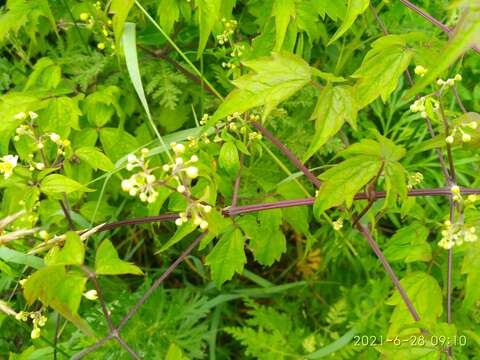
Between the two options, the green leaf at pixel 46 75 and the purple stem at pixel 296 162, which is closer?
the purple stem at pixel 296 162

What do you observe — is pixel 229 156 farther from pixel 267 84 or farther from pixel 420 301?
pixel 420 301

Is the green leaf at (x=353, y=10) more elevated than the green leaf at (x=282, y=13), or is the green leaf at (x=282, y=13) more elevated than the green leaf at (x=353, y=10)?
the green leaf at (x=353, y=10)

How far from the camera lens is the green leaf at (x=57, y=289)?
1.12 meters

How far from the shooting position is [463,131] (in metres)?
1.34

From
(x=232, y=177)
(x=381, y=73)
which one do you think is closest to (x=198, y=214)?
(x=232, y=177)

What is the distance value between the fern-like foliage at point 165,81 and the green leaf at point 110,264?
1016mm

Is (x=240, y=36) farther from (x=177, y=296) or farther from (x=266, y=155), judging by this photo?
(x=177, y=296)

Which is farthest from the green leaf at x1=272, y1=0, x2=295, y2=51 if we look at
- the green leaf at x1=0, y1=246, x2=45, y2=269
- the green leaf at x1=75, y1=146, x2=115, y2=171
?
the green leaf at x1=0, y1=246, x2=45, y2=269

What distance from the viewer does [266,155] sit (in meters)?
2.26

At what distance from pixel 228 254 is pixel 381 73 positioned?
0.73 metres

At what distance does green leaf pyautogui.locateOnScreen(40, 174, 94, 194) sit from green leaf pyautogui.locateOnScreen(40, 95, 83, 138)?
1.57 feet

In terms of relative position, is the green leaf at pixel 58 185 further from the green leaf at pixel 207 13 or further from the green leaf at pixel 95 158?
the green leaf at pixel 207 13

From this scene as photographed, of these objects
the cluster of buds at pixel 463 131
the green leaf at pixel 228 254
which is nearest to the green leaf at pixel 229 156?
the green leaf at pixel 228 254

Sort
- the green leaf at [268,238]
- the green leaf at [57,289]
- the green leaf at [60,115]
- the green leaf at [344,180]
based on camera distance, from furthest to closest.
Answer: the green leaf at [60,115]
the green leaf at [268,238]
the green leaf at [344,180]
the green leaf at [57,289]
